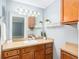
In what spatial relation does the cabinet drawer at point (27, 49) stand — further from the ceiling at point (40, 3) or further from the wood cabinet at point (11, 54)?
the ceiling at point (40, 3)

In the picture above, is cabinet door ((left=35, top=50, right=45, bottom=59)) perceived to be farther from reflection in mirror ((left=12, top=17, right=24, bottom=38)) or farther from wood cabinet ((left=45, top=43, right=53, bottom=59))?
reflection in mirror ((left=12, top=17, right=24, bottom=38))

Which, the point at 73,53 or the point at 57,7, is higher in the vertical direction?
the point at 57,7

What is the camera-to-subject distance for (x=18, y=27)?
2883 mm

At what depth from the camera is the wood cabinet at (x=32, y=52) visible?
214cm

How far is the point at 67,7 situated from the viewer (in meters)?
2.19

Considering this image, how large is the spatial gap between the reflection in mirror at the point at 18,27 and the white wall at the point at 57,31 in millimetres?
928

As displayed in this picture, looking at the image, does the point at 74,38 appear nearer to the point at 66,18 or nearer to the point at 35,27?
the point at 66,18

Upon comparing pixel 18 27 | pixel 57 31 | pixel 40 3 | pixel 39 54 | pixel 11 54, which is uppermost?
pixel 40 3

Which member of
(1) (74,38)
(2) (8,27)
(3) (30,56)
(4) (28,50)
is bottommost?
(3) (30,56)

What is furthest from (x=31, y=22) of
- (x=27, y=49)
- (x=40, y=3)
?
(x=27, y=49)

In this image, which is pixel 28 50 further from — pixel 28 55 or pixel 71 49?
pixel 71 49

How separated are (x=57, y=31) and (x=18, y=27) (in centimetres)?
115

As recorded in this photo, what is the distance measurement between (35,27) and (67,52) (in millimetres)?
1489

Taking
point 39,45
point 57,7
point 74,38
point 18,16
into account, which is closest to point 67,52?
point 74,38
